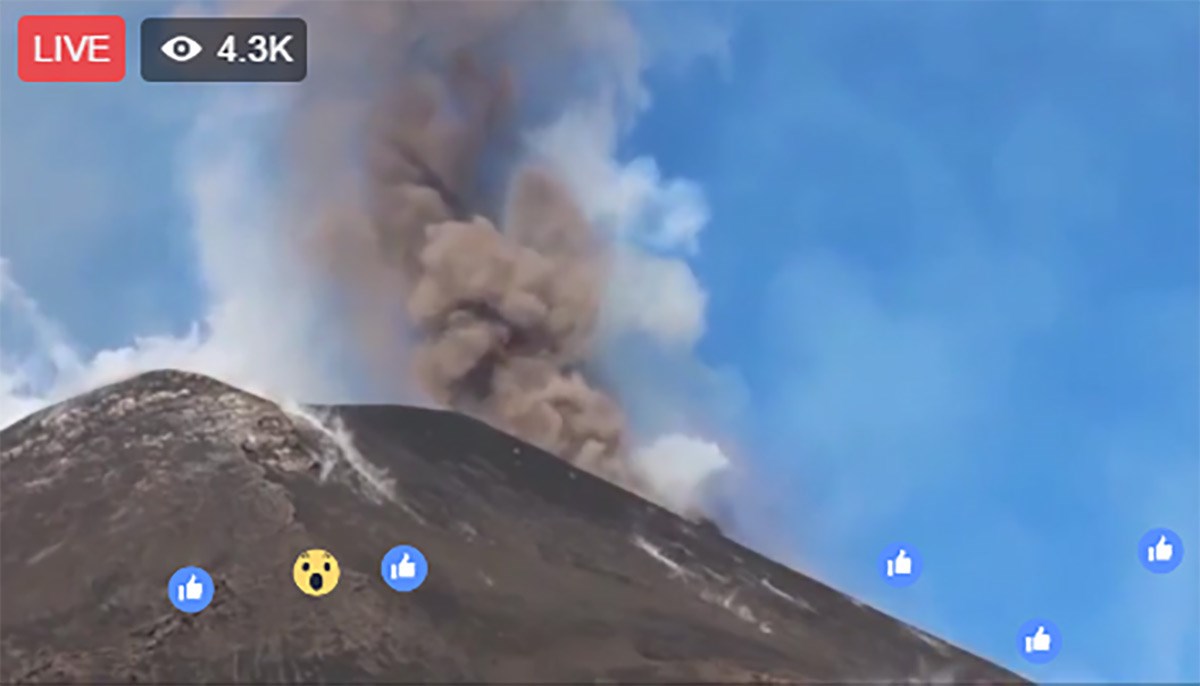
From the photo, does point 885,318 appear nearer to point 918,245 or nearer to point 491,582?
point 918,245

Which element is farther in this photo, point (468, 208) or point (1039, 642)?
point (468, 208)

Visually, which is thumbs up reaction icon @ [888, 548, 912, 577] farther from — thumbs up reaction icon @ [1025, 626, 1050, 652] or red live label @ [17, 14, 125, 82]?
red live label @ [17, 14, 125, 82]

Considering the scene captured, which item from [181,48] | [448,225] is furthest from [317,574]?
[181,48]

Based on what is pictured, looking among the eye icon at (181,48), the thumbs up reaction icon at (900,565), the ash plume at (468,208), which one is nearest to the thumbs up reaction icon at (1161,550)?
the thumbs up reaction icon at (900,565)

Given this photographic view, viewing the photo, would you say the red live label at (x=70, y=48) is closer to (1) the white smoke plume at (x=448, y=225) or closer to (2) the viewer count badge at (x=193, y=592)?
(1) the white smoke plume at (x=448, y=225)

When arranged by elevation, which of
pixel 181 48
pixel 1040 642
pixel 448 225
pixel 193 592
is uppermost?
pixel 181 48

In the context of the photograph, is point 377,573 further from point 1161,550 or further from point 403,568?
point 1161,550

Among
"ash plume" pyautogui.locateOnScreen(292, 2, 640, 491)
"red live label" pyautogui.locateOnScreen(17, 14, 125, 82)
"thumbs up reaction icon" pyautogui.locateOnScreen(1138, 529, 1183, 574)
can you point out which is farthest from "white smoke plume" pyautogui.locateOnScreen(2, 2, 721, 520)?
"thumbs up reaction icon" pyautogui.locateOnScreen(1138, 529, 1183, 574)

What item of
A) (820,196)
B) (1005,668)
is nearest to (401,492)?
(820,196)
